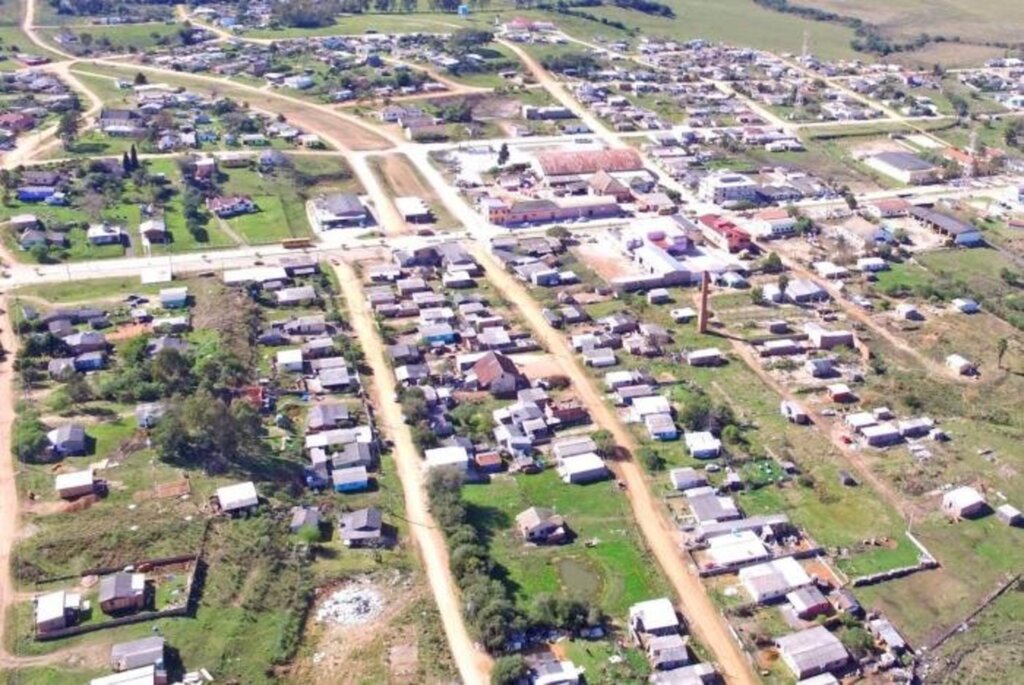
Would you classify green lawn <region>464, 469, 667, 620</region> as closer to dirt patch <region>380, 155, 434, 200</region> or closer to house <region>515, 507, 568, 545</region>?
house <region>515, 507, 568, 545</region>

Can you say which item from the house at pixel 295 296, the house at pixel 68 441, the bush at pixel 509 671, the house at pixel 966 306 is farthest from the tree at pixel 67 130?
the house at pixel 966 306

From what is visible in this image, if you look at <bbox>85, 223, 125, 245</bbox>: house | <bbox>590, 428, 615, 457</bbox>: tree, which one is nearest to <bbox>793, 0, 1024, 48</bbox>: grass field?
<bbox>85, 223, 125, 245</bbox>: house

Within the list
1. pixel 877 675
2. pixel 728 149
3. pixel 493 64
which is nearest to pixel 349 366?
pixel 877 675

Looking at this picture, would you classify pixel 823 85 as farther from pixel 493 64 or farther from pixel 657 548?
pixel 657 548

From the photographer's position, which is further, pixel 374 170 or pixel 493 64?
pixel 493 64

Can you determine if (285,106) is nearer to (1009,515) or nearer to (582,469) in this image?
(582,469)

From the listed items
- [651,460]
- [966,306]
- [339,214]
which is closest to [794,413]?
[651,460]

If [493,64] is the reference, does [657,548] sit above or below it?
below
